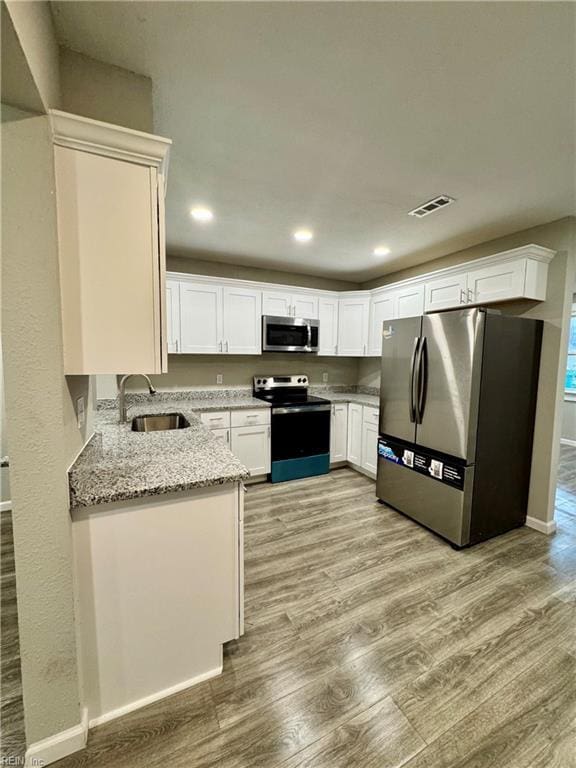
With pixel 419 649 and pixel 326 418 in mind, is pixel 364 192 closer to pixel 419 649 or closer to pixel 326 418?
pixel 326 418

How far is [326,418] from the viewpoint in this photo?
3.80m

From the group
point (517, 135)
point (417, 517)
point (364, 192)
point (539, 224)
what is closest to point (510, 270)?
point (539, 224)

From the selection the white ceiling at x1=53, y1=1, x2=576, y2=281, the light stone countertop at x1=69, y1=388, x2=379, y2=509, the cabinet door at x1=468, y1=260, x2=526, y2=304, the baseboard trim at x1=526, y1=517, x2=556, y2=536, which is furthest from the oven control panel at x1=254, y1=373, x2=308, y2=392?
the baseboard trim at x1=526, y1=517, x2=556, y2=536

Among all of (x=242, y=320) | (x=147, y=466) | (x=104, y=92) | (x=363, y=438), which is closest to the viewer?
(x=104, y=92)

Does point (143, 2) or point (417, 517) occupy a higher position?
point (143, 2)

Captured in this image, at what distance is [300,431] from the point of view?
365cm

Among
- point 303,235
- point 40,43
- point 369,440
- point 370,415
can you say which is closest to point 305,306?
point 303,235

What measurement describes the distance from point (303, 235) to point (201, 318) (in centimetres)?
140

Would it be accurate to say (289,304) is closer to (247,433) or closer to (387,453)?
(247,433)

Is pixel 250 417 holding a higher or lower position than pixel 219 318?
lower

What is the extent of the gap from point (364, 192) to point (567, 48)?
114 cm

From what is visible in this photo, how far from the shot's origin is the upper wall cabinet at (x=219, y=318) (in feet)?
11.2

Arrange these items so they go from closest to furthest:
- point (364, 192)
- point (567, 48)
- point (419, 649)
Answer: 1. point (567, 48)
2. point (419, 649)
3. point (364, 192)

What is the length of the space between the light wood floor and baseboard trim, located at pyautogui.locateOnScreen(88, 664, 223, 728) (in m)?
0.03
